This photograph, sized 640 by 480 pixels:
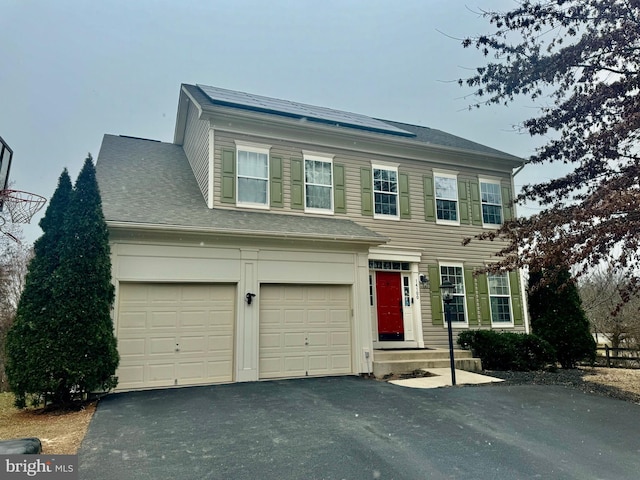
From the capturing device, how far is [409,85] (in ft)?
48.8

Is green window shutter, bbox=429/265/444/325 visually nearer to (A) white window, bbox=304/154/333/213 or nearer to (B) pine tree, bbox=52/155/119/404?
(A) white window, bbox=304/154/333/213

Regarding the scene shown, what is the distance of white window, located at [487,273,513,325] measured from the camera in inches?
480

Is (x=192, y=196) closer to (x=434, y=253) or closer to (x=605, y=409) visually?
(x=434, y=253)

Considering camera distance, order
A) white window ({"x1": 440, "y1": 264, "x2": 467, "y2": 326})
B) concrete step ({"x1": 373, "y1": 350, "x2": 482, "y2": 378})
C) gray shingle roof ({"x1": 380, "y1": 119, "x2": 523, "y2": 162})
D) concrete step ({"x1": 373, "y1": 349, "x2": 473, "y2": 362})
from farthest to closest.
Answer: gray shingle roof ({"x1": 380, "y1": 119, "x2": 523, "y2": 162})
white window ({"x1": 440, "y1": 264, "x2": 467, "y2": 326})
concrete step ({"x1": 373, "y1": 349, "x2": 473, "y2": 362})
concrete step ({"x1": 373, "y1": 350, "x2": 482, "y2": 378})

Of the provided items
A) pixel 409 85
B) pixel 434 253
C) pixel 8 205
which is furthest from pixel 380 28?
pixel 8 205

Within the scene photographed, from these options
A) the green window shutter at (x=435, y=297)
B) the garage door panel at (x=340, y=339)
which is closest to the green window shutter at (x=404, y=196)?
the green window shutter at (x=435, y=297)

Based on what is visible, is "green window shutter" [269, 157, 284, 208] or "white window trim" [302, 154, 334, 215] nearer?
"green window shutter" [269, 157, 284, 208]

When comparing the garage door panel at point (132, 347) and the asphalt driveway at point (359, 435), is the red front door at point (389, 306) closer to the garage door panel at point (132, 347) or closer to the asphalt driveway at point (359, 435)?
the asphalt driveway at point (359, 435)

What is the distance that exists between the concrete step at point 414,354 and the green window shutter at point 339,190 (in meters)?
3.75

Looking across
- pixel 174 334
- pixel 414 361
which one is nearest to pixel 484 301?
pixel 414 361

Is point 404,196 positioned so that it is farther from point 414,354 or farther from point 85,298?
point 85,298

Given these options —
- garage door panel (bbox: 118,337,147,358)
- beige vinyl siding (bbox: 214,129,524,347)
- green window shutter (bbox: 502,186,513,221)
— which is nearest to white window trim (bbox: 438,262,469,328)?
beige vinyl siding (bbox: 214,129,524,347)

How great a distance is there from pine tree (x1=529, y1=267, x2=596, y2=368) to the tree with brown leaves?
11.2 feet

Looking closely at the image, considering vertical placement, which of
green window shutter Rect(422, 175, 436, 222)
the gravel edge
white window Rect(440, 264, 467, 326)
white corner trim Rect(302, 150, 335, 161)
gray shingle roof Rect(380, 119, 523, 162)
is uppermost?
gray shingle roof Rect(380, 119, 523, 162)
